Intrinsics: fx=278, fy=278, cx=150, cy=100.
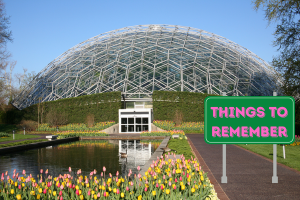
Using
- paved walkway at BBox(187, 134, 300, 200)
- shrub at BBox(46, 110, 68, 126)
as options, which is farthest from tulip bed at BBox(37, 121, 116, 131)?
paved walkway at BBox(187, 134, 300, 200)

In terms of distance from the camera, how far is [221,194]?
18.8ft

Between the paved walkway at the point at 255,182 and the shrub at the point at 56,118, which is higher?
the shrub at the point at 56,118

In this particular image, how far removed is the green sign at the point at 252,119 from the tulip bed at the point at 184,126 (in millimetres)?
Result: 25735

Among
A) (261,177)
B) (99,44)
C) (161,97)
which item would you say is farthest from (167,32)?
(261,177)

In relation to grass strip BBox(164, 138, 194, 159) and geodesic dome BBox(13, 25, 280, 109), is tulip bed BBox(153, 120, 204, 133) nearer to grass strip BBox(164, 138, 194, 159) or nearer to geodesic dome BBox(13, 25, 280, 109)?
geodesic dome BBox(13, 25, 280, 109)

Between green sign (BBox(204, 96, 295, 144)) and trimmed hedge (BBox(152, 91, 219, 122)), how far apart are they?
101ft

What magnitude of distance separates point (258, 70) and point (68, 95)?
2912cm

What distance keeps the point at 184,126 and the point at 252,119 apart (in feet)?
91.7

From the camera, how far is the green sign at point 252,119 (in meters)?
4.05

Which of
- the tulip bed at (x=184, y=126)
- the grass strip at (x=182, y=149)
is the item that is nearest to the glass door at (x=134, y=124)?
the tulip bed at (x=184, y=126)

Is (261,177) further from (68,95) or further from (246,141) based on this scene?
(68,95)

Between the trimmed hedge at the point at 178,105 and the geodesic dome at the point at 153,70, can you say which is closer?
the trimmed hedge at the point at 178,105

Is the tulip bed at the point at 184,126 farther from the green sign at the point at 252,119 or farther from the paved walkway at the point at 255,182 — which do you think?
the green sign at the point at 252,119

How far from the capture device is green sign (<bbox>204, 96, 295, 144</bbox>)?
159 inches
